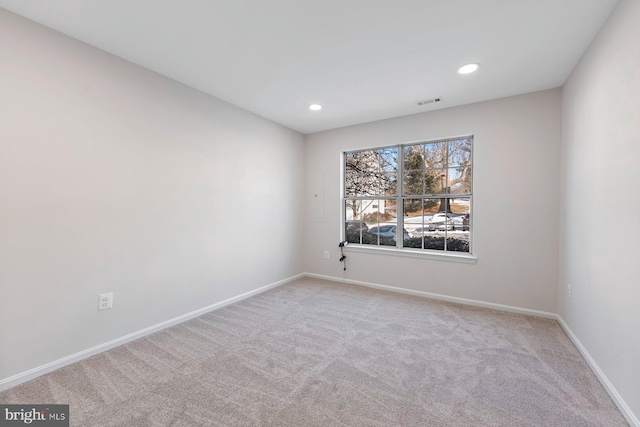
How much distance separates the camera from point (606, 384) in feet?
5.62

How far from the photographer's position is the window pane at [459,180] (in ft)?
10.9

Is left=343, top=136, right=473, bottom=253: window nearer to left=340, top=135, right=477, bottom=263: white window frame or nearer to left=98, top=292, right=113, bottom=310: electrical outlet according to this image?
left=340, top=135, right=477, bottom=263: white window frame

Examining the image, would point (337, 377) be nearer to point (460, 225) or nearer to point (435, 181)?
point (460, 225)

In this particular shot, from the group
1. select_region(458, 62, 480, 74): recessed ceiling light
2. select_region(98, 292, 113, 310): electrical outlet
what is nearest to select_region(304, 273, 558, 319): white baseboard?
select_region(458, 62, 480, 74): recessed ceiling light

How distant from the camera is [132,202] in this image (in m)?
2.35

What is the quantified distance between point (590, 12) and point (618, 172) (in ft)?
3.51

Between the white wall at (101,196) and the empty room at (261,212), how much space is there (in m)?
0.02

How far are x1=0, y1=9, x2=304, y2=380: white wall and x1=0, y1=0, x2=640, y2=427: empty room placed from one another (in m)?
0.02

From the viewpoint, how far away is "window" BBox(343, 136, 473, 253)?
338 cm

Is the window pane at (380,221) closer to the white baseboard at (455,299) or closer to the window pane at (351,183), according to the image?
the window pane at (351,183)

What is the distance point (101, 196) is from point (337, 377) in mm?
2350

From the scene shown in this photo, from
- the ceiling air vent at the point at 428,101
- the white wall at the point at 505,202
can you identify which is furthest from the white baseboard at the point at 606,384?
the ceiling air vent at the point at 428,101

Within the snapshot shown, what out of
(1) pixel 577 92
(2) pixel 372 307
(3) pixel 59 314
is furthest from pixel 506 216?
(3) pixel 59 314

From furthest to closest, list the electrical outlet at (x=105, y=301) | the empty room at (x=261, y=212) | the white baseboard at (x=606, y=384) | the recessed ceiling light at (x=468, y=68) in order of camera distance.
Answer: the recessed ceiling light at (x=468, y=68) → the electrical outlet at (x=105, y=301) → the empty room at (x=261, y=212) → the white baseboard at (x=606, y=384)
